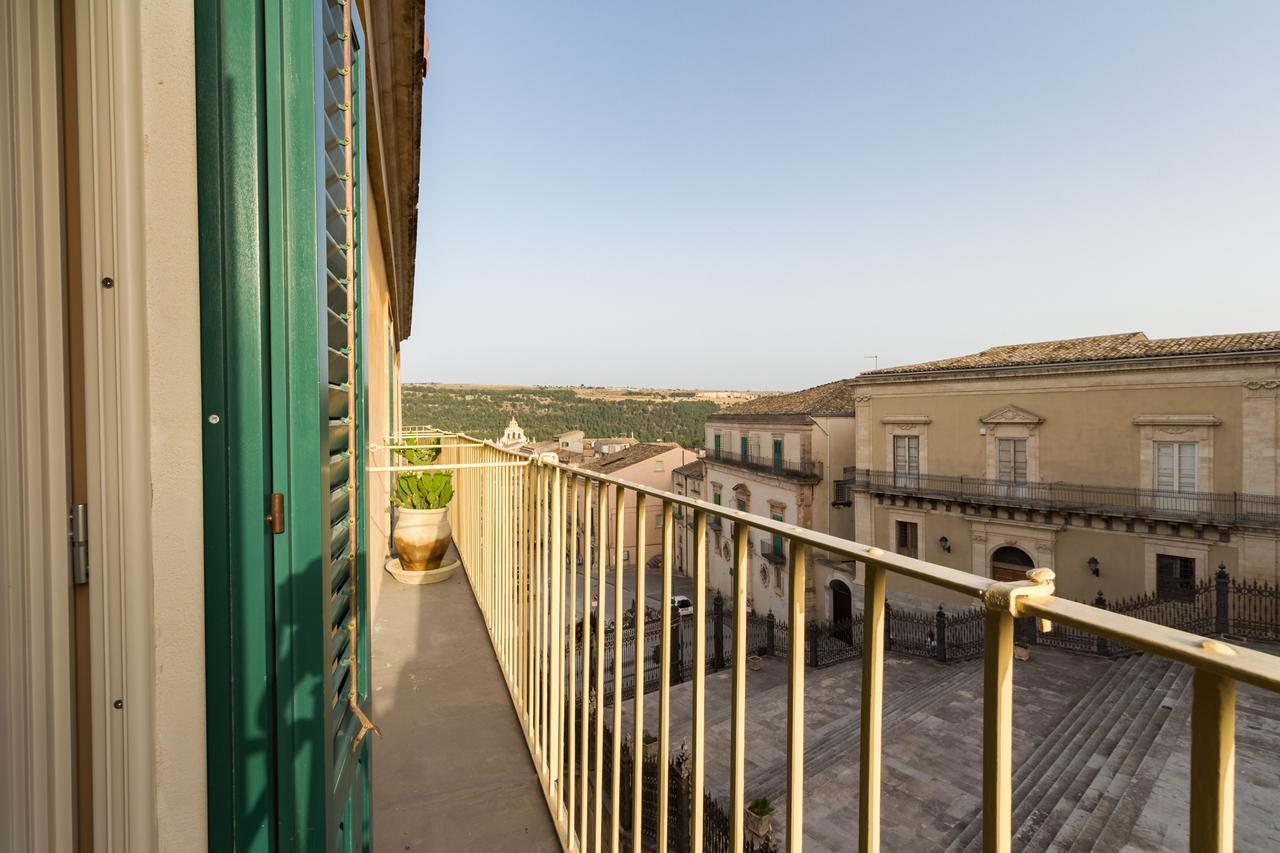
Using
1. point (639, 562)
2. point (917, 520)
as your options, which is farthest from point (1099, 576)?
point (639, 562)

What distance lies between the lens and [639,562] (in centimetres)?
145

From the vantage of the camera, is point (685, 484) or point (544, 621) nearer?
point (544, 621)

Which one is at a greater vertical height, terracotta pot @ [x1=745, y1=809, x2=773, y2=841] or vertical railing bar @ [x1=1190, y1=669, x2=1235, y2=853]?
vertical railing bar @ [x1=1190, y1=669, x2=1235, y2=853]

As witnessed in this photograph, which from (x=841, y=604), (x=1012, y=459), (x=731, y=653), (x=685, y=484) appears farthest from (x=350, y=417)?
(x=685, y=484)

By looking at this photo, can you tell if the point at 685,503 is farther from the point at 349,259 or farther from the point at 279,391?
the point at 349,259

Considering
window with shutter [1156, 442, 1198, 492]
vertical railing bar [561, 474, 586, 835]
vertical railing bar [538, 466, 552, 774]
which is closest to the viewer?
vertical railing bar [561, 474, 586, 835]

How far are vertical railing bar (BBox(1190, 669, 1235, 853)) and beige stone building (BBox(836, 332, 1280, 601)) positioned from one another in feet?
61.1

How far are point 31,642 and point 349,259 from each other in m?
1.02

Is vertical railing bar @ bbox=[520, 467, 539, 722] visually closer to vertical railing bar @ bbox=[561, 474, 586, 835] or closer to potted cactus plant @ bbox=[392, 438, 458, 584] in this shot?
vertical railing bar @ bbox=[561, 474, 586, 835]

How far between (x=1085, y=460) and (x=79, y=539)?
1997 cm

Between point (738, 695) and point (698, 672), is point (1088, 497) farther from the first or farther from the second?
point (738, 695)

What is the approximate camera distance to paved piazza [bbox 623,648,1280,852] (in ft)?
22.2

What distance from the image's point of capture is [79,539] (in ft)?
2.97

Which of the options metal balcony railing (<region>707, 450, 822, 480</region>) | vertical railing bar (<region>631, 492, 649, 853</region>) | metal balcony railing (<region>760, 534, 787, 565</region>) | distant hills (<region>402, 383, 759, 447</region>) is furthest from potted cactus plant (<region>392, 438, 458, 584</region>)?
distant hills (<region>402, 383, 759, 447</region>)
